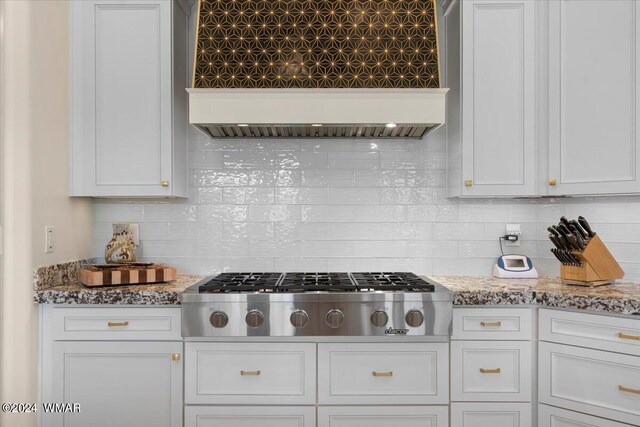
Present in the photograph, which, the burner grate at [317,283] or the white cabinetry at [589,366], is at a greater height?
the burner grate at [317,283]

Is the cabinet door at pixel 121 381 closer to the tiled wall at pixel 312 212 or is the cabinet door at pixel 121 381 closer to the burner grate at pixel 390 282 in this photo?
the tiled wall at pixel 312 212

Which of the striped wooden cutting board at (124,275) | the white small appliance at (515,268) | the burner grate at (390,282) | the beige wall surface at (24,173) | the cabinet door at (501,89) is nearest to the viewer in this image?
the beige wall surface at (24,173)

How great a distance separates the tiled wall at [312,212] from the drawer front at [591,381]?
2.67 ft

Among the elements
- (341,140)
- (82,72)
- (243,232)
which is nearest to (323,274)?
(243,232)

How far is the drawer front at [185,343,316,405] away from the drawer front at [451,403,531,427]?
2.10 feet

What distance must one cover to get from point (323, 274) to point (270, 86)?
1.05m

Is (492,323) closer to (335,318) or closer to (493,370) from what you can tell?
(493,370)

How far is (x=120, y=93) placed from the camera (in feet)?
7.50

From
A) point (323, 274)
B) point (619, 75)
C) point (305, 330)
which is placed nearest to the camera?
point (305, 330)

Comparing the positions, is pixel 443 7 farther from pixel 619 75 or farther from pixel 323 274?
pixel 323 274

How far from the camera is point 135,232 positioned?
8.58ft

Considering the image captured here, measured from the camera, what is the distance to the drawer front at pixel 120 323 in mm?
1979

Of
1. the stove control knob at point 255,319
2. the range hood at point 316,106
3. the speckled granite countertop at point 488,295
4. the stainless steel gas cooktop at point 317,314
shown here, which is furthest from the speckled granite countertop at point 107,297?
the range hood at point 316,106

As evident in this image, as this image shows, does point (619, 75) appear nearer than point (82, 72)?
Yes
